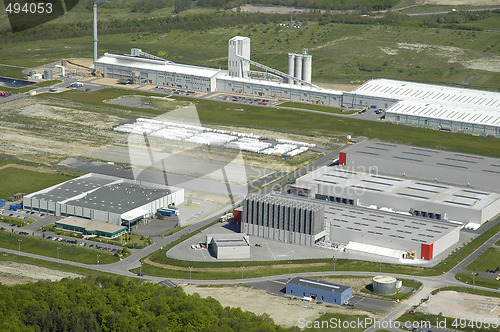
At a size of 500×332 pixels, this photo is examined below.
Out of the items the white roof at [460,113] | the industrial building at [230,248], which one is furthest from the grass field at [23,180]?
the white roof at [460,113]

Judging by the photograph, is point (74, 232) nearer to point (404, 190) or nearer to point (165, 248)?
point (165, 248)

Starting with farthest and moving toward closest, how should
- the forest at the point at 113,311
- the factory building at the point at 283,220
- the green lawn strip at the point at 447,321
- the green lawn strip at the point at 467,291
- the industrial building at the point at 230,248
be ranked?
the factory building at the point at 283,220 < the industrial building at the point at 230,248 < the green lawn strip at the point at 467,291 < the green lawn strip at the point at 447,321 < the forest at the point at 113,311

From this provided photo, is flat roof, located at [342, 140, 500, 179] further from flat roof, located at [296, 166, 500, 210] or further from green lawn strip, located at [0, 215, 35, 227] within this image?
green lawn strip, located at [0, 215, 35, 227]

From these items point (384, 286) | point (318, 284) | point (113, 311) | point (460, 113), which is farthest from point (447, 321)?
point (460, 113)

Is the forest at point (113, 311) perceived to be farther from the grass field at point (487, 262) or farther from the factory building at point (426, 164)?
the factory building at point (426, 164)

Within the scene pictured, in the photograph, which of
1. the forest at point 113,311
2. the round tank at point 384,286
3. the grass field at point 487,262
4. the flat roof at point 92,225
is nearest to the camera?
the forest at point 113,311

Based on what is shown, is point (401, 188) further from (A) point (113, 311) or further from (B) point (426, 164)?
(A) point (113, 311)
